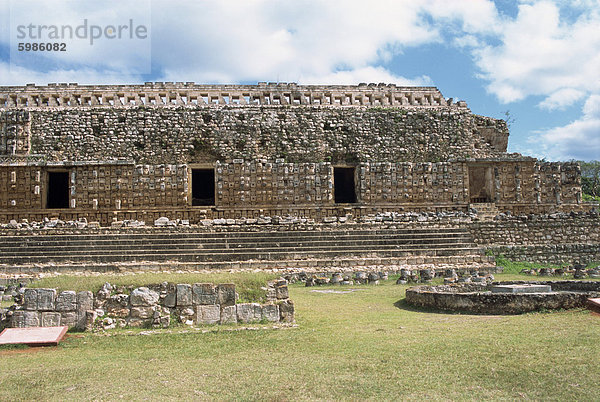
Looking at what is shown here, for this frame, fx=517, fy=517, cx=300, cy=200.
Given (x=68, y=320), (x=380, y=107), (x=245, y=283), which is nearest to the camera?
(x=68, y=320)

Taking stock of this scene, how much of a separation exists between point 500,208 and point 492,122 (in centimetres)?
458

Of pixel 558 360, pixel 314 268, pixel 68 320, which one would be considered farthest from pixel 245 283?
pixel 314 268

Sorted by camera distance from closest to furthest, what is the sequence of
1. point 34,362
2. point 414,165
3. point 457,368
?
point 457,368
point 34,362
point 414,165

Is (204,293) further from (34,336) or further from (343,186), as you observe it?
(343,186)

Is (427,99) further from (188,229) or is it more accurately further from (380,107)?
(188,229)

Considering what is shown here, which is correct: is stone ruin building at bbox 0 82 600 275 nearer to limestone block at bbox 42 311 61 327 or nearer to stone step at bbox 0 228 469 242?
stone step at bbox 0 228 469 242

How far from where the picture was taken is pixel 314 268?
16891mm

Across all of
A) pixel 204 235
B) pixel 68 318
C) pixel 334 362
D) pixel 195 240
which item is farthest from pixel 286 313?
pixel 204 235

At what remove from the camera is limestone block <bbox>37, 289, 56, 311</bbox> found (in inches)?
308

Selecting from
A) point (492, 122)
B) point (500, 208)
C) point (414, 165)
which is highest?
point (492, 122)

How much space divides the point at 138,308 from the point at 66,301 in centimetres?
107

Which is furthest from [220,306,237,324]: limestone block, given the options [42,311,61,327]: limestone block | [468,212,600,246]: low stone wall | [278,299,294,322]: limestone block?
[468,212,600,246]: low stone wall

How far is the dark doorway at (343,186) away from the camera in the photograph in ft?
86.0

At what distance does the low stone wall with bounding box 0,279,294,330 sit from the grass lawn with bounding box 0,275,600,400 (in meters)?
0.37
